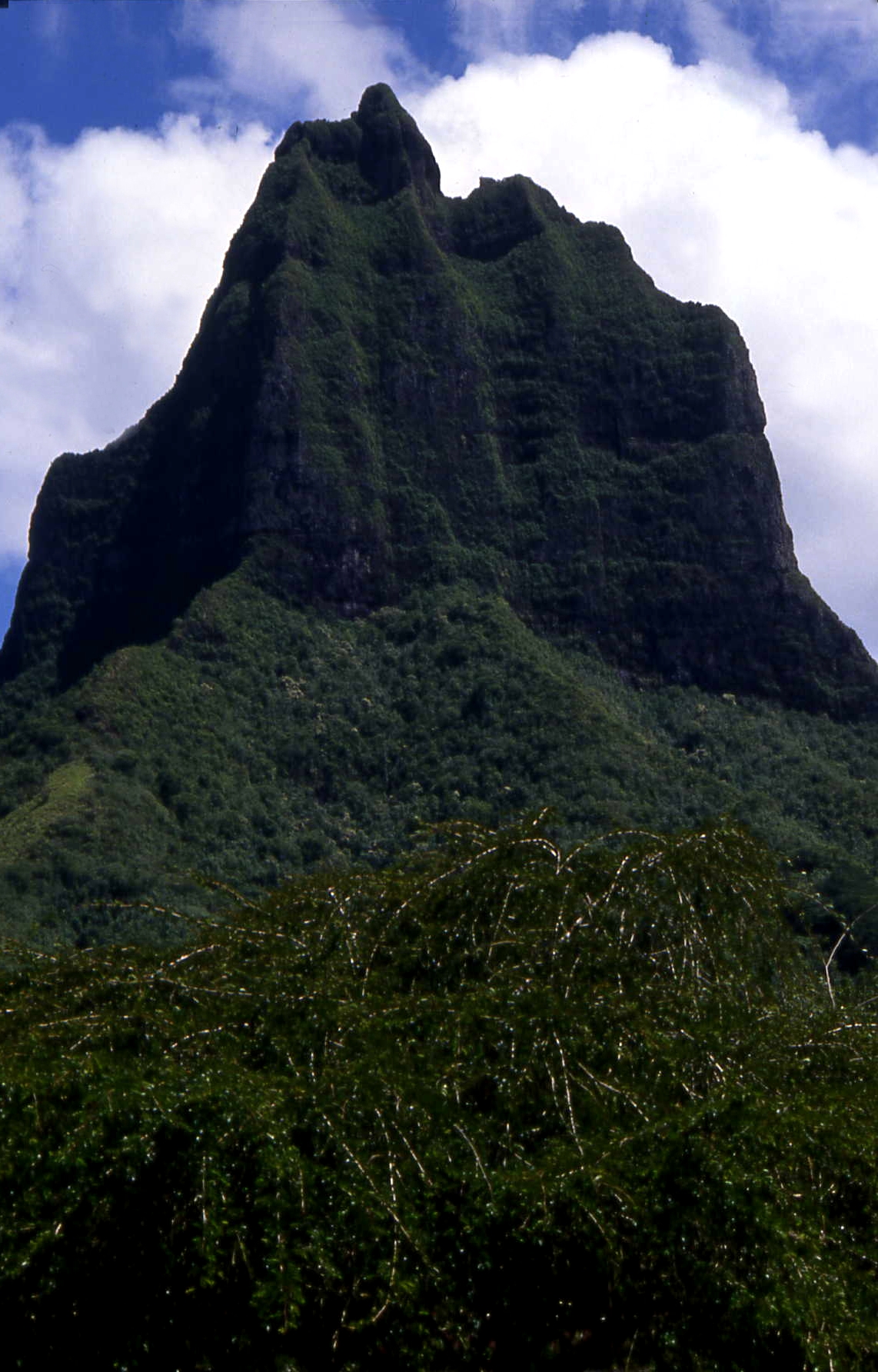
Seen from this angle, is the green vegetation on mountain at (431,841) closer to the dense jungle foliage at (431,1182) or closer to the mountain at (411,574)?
the dense jungle foliage at (431,1182)

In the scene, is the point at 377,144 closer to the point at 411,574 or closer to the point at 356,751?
the point at 411,574

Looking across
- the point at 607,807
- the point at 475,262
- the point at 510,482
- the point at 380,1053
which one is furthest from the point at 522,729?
the point at 380,1053

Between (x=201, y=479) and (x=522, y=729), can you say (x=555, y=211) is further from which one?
(x=522, y=729)

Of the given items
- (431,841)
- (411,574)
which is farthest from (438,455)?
(431,841)

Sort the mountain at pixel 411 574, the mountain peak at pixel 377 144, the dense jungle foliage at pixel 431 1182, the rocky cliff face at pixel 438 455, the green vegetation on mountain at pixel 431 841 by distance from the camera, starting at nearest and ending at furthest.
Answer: the dense jungle foliage at pixel 431 1182 → the green vegetation on mountain at pixel 431 841 → the mountain at pixel 411 574 → the rocky cliff face at pixel 438 455 → the mountain peak at pixel 377 144

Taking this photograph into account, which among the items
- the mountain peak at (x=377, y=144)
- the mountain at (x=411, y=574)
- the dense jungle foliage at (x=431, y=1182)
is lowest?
the dense jungle foliage at (x=431, y=1182)

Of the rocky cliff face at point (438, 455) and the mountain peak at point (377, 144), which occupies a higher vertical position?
the mountain peak at point (377, 144)

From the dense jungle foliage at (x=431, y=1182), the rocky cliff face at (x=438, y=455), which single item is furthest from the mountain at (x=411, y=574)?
the dense jungle foliage at (x=431, y=1182)
